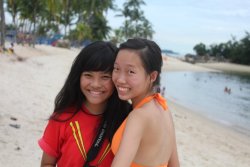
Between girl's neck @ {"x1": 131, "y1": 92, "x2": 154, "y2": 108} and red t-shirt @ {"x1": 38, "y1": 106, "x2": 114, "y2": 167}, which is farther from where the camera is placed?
red t-shirt @ {"x1": 38, "y1": 106, "x2": 114, "y2": 167}

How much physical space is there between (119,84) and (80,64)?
421 mm

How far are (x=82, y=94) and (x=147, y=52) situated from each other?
59 cm

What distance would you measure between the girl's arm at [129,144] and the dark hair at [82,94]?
0.39 m

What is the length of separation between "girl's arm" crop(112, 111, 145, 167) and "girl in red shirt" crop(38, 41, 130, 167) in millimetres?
388

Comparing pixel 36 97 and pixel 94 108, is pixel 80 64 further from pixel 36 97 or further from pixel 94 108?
pixel 36 97

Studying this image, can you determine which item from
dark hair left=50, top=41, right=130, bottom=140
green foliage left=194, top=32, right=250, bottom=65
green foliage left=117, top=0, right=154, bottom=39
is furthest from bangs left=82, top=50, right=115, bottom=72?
green foliage left=194, top=32, right=250, bottom=65

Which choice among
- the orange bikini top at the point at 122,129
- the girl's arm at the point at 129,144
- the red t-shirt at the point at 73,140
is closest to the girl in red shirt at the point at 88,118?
the red t-shirt at the point at 73,140

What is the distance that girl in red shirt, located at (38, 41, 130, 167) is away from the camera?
78.6 inches

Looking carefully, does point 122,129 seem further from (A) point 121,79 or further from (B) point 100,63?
(B) point 100,63

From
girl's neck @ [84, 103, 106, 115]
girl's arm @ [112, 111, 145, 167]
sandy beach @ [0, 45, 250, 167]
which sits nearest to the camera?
girl's arm @ [112, 111, 145, 167]

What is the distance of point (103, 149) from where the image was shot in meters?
2.00

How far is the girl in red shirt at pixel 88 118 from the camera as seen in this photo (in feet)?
6.55

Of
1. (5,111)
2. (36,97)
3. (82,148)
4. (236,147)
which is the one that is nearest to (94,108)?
(82,148)

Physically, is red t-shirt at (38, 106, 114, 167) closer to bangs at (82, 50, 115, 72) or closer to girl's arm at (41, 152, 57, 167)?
girl's arm at (41, 152, 57, 167)
